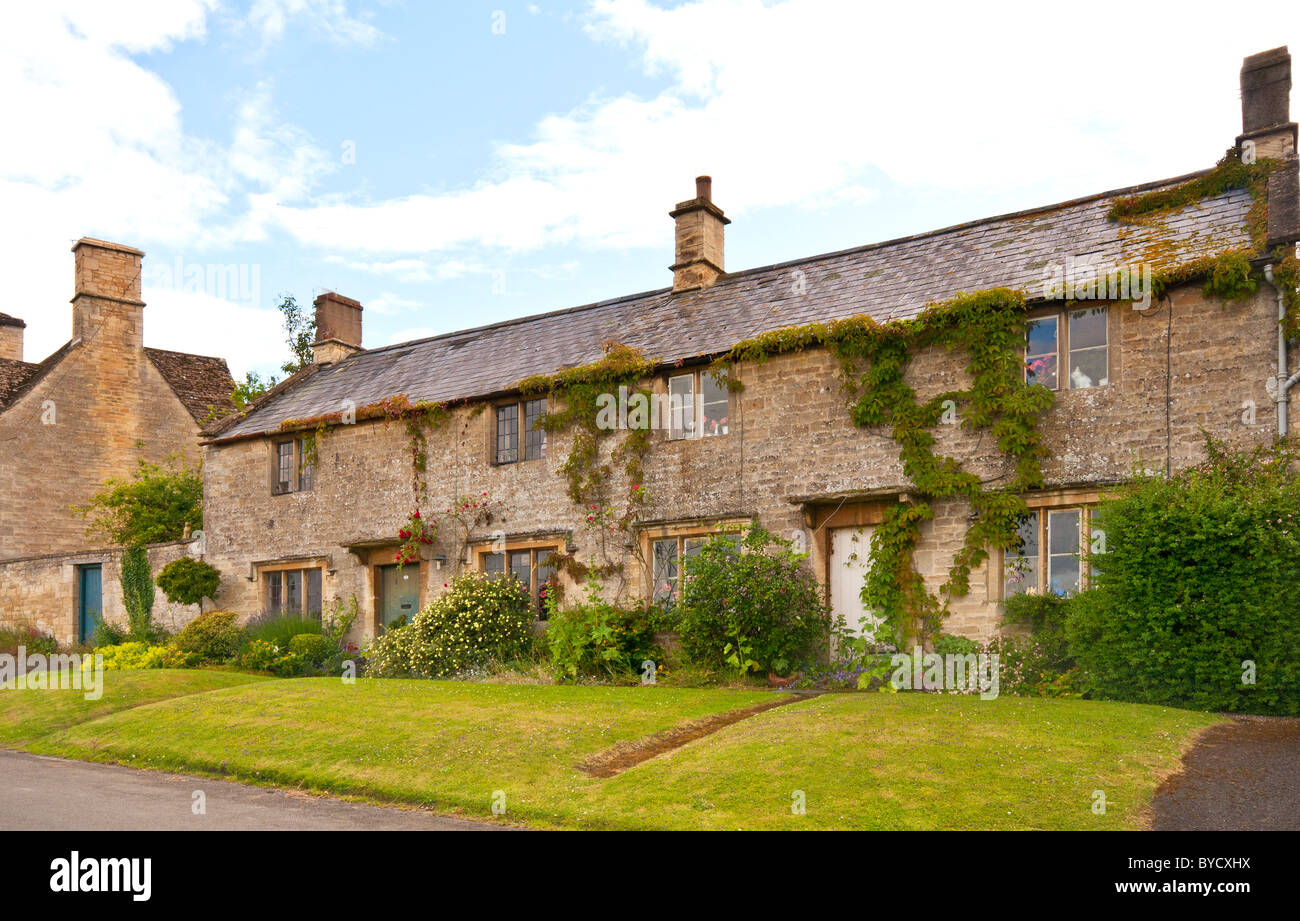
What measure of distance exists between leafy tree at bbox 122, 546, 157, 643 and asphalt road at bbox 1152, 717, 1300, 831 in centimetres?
2253

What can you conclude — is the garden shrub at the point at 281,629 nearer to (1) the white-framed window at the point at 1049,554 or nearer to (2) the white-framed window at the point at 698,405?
(2) the white-framed window at the point at 698,405

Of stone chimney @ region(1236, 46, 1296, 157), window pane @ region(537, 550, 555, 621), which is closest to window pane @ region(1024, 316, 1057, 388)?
stone chimney @ region(1236, 46, 1296, 157)

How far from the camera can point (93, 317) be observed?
101 ft

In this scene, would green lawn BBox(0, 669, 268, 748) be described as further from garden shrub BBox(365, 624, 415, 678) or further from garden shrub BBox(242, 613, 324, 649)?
garden shrub BBox(242, 613, 324, 649)

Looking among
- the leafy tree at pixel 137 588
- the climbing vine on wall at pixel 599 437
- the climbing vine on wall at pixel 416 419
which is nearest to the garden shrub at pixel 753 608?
the climbing vine on wall at pixel 599 437

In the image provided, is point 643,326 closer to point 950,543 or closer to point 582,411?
point 582,411

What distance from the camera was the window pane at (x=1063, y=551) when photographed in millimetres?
14383

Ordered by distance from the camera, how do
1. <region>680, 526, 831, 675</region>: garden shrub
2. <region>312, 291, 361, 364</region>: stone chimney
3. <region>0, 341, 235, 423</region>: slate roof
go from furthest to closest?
<region>0, 341, 235, 423</region>: slate roof
<region>312, 291, 361, 364</region>: stone chimney
<region>680, 526, 831, 675</region>: garden shrub

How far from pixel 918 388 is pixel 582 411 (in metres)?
5.92

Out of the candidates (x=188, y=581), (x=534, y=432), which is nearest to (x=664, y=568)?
(x=534, y=432)

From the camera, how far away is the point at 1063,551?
14.5m

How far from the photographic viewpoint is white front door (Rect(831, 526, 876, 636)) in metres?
16.2

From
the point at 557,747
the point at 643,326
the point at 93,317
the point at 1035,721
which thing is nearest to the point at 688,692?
the point at 557,747

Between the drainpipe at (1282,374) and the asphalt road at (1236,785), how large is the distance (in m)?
4.21
